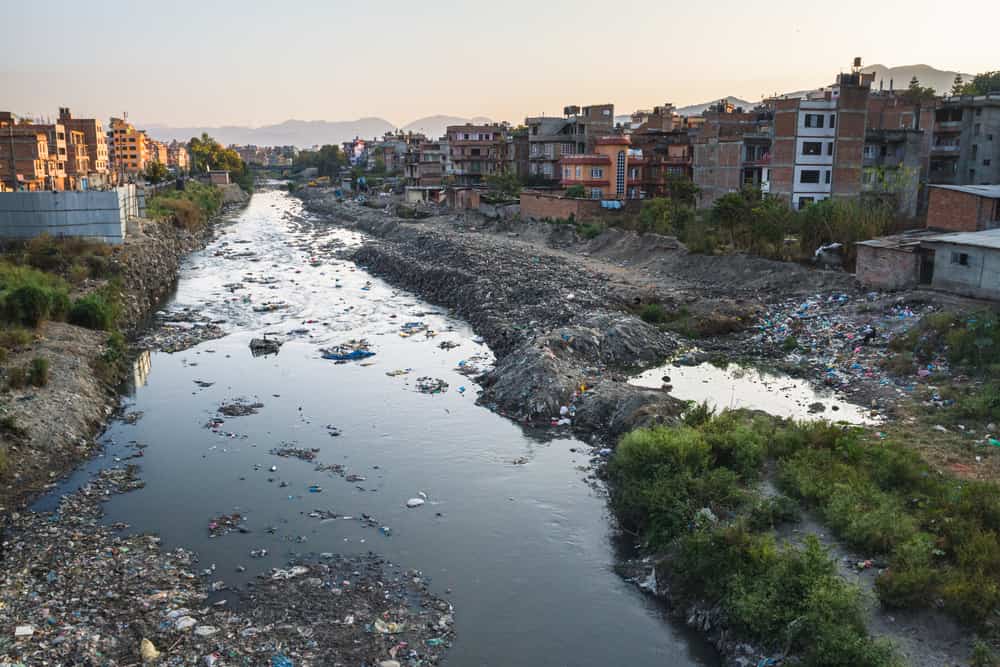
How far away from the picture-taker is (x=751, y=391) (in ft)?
53.5

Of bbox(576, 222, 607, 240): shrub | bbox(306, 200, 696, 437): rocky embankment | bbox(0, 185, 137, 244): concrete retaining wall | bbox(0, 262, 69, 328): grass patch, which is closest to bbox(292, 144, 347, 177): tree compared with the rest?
bbox(576, 222, 607, 240): shrub

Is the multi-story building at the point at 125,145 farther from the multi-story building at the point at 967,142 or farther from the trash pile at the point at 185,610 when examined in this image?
the trash pile at the point at 185,610

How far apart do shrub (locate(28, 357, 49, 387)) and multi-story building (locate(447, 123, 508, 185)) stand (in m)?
48.2

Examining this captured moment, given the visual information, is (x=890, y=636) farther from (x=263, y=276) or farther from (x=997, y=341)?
(x=263, y=276)

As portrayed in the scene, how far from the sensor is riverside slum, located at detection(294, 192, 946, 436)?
1558cm

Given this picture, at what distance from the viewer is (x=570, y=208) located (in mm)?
39531

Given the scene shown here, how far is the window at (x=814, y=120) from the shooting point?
3262 centimetres

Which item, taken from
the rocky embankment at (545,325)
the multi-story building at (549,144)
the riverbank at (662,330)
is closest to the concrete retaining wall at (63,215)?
the rocky embankment at (545,325)

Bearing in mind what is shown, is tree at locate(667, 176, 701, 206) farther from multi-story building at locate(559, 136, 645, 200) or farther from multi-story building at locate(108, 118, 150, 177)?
multi-story building at locate(108, 118, 150, 177)

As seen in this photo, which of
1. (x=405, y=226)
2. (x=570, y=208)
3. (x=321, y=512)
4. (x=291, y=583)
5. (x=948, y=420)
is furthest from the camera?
(x=405, y=226)

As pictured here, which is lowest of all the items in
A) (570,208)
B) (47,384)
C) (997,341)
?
(47,384)

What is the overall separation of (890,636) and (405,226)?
4242 cm

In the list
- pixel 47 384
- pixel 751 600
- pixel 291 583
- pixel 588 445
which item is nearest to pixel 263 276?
pixel 47 384

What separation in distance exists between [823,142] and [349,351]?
23759mm
